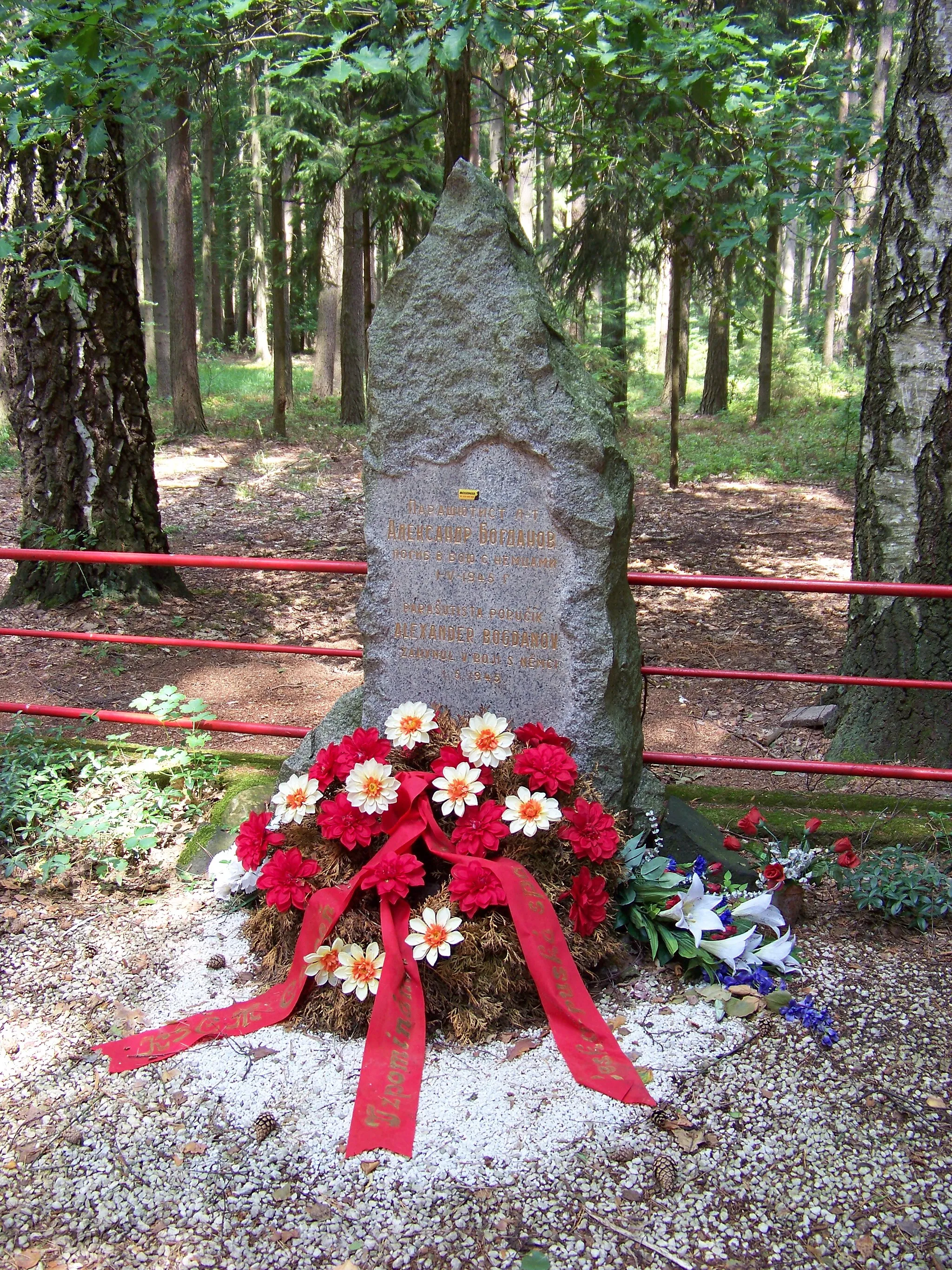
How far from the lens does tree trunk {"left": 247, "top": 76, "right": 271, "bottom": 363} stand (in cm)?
1781

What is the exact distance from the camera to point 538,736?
319 centimetres

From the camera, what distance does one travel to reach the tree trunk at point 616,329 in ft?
41.0

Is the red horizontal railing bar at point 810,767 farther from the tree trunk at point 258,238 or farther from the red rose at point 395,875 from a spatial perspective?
the tree trunk at point 258,238

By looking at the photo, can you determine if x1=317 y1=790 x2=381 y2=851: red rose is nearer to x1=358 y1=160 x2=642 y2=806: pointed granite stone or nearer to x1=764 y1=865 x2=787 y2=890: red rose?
x1=358 y1=160 x2=642 y2=806: pointed granite stone

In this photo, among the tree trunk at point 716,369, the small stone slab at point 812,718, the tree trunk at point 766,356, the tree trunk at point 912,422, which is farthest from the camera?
the tree trunk at point 716,369

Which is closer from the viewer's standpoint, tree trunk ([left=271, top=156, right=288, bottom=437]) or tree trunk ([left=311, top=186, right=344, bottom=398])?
tree trunk ([left=271, top=156, right=288, bottom=437])

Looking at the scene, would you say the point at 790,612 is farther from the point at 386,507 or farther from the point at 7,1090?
the point at 7,1090

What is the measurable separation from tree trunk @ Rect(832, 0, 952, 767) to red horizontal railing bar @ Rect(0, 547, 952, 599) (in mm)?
758

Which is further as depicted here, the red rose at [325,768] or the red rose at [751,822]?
the red rose at [751,822]

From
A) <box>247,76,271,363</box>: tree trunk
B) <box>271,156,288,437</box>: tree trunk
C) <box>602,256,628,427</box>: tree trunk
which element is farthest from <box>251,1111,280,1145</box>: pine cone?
<box>247,76,271,363</box>: tree trunk

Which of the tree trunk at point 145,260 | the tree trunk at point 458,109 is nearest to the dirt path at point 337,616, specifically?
the tree trunk at point 458,109

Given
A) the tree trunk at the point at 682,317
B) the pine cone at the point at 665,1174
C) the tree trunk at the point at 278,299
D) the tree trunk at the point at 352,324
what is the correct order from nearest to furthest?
the pine cone at the point at 665,1174
the tree trunk at the point at 682,317
the tree trunk at the point at 278,299
the tree trunk at the point at 352,324

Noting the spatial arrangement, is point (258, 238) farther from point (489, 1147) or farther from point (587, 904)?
point (489, 1147)

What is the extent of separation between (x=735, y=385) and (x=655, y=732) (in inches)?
700
